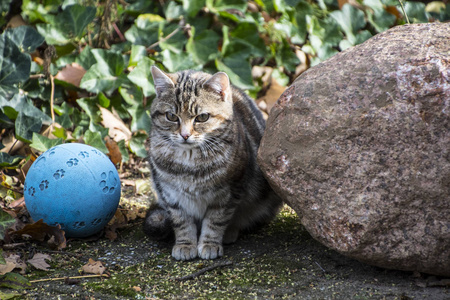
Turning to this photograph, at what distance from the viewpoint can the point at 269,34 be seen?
524 cm

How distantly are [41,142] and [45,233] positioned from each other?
97 cm

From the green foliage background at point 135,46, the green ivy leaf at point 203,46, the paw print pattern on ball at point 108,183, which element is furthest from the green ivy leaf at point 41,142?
the green ivy leaf at point 203,46

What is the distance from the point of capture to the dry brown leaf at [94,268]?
8.80ft

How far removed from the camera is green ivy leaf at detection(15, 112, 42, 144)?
3.90m

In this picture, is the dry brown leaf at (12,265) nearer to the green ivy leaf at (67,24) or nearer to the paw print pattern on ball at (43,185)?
the paw print pattern on ball at (43,185)

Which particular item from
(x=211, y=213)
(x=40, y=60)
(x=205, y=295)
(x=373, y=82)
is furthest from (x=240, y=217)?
(x=40, y=60)

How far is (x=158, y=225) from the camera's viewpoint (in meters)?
3.09

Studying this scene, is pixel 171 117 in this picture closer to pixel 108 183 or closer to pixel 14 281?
pixel 108 183

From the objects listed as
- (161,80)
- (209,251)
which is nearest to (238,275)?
(209,251)

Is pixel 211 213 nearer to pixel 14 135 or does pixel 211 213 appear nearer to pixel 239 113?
pixel 239 113

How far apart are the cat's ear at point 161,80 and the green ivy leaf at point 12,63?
1481 mm

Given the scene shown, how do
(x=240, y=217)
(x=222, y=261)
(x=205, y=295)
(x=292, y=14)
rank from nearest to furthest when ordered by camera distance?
(x=205, y=295) < (x=222, y=261) < (x=240, y=217) < (x=292, y=14)

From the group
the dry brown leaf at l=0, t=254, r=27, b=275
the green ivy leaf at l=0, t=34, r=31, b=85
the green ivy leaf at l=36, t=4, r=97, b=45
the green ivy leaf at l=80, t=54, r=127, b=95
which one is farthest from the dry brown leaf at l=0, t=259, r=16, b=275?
the green ivy leaf at l=36, t=4, r=97, b=45

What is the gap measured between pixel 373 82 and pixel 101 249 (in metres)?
1.86
